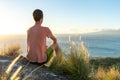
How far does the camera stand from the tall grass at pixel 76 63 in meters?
9.30

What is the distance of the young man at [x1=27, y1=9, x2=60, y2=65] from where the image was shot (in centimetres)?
988

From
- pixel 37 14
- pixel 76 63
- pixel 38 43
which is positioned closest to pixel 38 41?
pixel 38 43

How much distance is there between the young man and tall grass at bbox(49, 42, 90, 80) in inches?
15.5

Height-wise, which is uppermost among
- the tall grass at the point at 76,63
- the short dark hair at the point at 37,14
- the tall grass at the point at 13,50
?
the short dark hair at the point at 37,14

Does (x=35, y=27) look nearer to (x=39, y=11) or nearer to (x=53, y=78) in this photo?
(x=39, y=11)

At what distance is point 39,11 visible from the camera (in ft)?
32.1

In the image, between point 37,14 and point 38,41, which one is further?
point 38,41

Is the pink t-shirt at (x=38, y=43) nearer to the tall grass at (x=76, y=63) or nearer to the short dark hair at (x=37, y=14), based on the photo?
the short dark hair at (x=37, y=14)

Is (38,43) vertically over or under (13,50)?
over

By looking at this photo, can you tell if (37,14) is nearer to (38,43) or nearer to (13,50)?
(38,43)

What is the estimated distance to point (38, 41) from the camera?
32.6 ft

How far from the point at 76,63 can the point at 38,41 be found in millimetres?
1081

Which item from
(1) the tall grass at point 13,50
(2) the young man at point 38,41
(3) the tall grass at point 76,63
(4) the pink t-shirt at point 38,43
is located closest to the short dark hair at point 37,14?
(2) the young man at point 38,41

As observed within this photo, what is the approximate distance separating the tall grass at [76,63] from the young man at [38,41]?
1.29 feet
